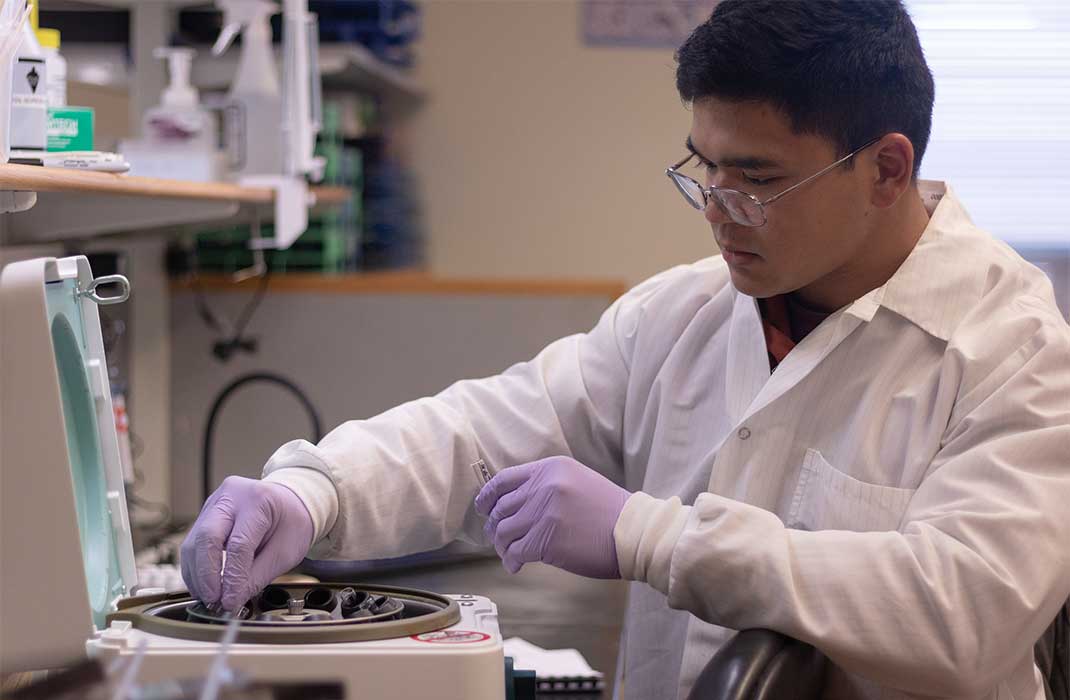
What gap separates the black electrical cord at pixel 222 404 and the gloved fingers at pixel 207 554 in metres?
1.41

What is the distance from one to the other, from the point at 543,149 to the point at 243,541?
123 inches

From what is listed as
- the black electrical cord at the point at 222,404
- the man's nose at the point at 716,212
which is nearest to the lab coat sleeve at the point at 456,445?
the man's nose at the point at 716,212

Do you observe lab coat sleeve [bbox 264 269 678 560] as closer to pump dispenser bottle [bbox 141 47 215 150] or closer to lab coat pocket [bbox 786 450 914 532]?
lab coat pocket [bbox 786 450 914 532]

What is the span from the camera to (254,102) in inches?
92.3

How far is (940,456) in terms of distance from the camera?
1.14 meters

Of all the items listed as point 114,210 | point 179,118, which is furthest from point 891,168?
point 179,118

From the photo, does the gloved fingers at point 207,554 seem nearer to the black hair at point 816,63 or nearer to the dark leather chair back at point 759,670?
the dark leather chair back at point 759,670

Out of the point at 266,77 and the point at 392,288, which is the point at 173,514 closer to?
the point at 392,288

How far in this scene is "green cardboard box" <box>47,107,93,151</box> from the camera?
141 cm

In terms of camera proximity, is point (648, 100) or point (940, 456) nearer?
point (940, 456)

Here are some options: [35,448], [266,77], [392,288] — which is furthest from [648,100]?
[35,448]

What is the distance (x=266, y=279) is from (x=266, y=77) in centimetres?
50

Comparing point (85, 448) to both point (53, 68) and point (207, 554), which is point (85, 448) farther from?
point (53, 68)

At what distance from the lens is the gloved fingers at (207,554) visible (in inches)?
39.9
